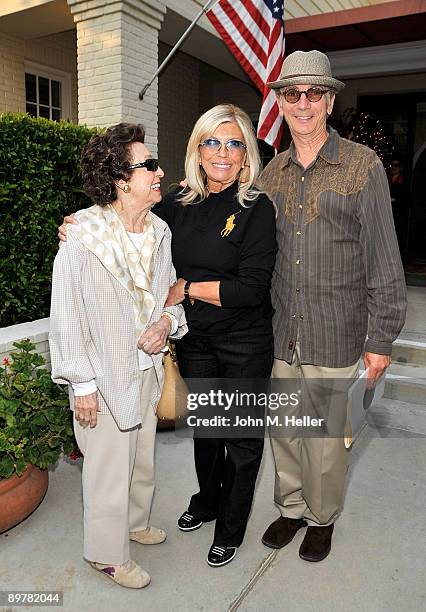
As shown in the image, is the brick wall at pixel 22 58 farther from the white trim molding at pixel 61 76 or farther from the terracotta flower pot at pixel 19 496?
the terracotta flower pot at pixel 19 496

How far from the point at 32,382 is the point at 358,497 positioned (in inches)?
78.9

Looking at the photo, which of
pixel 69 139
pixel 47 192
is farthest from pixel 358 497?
pixel 69 139

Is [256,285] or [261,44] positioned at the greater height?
[261,44]

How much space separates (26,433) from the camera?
9.26ft

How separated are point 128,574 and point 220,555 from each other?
17.4 inches

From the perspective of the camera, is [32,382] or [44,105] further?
[44,105]

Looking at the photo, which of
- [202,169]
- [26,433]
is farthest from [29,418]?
[202,169]

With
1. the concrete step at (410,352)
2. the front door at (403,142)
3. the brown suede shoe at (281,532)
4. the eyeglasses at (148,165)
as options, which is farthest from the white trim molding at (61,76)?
the brown suede shoe at (281,532)

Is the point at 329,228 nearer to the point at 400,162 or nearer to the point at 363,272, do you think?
the point at 363,272

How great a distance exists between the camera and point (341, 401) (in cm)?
255

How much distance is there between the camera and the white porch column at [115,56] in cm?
626

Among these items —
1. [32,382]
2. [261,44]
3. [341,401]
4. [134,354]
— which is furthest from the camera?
[261,44]

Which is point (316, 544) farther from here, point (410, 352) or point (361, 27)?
point (361, 27)

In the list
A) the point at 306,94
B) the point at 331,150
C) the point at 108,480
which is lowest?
the point at 108,480
